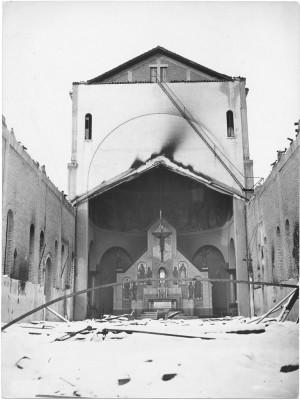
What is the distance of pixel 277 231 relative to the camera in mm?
11391

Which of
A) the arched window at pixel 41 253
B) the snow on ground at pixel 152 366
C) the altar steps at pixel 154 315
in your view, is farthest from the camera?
the altar steps at pixel 154 315

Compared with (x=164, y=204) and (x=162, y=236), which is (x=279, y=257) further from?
(x=164, y=204)

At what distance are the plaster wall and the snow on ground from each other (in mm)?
6095

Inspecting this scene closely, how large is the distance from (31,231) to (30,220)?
249 millimetres

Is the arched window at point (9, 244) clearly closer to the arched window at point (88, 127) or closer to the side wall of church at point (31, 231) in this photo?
the side wall of church at point (31, 231)

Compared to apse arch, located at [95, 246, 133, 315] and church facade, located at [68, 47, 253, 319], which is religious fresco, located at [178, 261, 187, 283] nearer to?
church facade, located at [68, 47, 253, 319]

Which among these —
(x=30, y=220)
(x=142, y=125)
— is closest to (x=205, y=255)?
(x=142, y=125)

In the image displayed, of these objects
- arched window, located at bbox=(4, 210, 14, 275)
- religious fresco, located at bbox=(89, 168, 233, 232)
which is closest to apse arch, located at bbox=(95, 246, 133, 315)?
religious fresco, located at bbox=(89, 168, 233, 232)

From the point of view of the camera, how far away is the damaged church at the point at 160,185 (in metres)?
13.1

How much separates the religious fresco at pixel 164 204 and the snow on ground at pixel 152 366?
6804 mm

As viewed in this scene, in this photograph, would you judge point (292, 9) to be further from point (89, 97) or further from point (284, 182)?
point (89, 97)

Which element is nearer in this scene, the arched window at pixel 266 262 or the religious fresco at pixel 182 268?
the arched window at pixel 266 262

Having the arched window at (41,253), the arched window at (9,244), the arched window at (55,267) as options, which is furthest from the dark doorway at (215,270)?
the arched window at (9,244)

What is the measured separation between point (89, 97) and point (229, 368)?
26.8 ft
